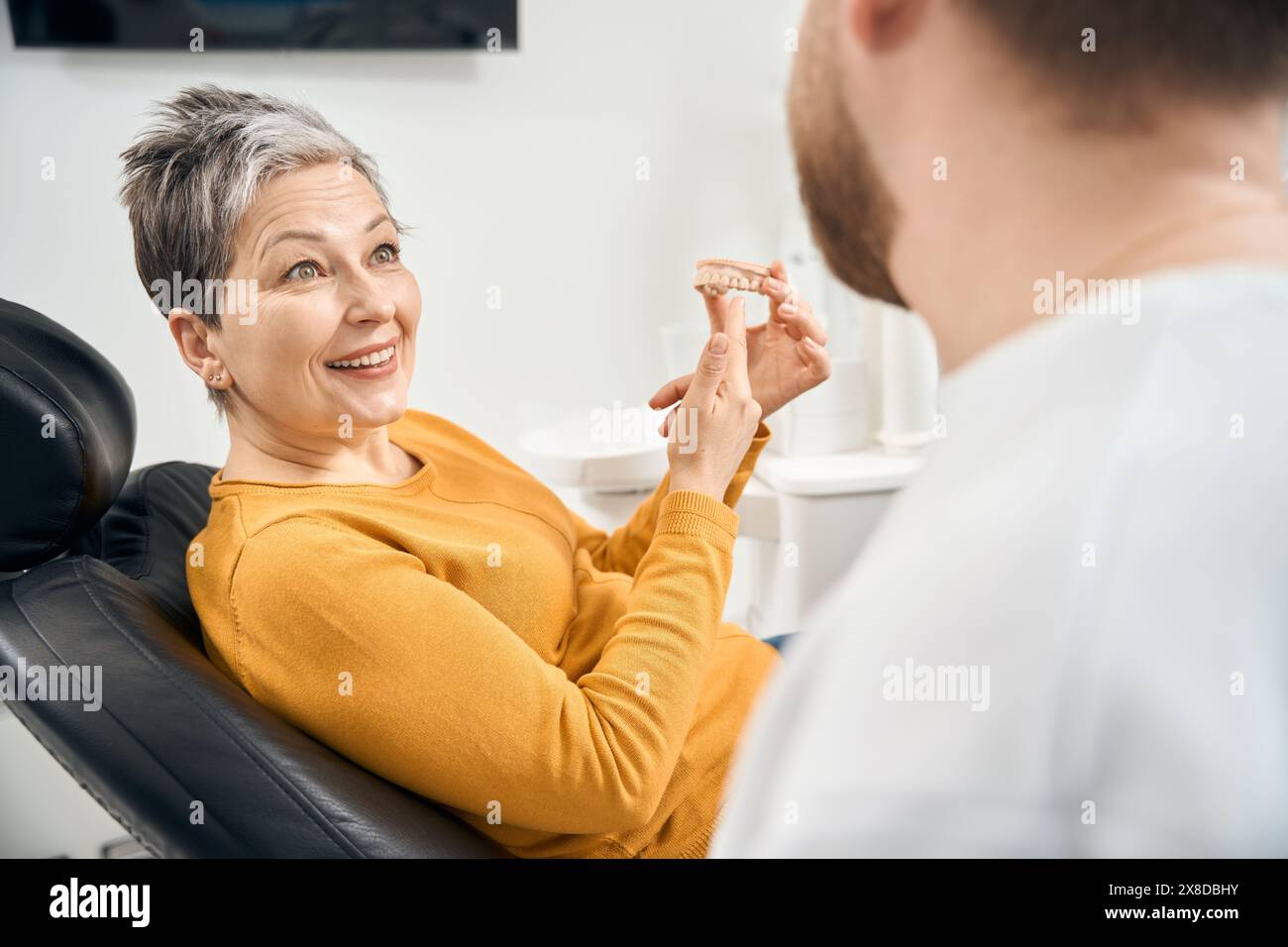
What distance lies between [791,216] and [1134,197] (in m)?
2.07

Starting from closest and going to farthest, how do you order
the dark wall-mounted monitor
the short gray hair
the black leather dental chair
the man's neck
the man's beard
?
the man's neck → the man's beard → the black leather dental chair → the short gray hair → the dark wall-mounted monitor

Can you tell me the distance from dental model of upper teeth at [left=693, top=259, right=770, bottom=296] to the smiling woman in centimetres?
4

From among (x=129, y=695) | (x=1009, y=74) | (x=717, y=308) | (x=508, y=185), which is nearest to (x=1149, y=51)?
(x=1009, y=74)

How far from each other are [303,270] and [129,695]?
16.4 inches

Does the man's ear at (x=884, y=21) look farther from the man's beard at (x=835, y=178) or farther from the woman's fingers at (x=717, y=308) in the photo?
the woman's fingers at (x=717, y=308)

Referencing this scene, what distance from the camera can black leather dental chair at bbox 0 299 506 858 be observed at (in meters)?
0.74

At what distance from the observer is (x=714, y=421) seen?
98cm

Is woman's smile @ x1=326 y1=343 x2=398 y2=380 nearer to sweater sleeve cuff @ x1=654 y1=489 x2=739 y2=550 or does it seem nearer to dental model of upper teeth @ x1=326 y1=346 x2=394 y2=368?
dental model of upper teeth @ x1=326 y1=346 x2=394 y2=368

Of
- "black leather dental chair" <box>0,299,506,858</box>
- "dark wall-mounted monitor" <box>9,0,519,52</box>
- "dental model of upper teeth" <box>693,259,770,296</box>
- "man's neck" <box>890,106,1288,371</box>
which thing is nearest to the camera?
"man's neck" <box>890,106,1288,371</box>

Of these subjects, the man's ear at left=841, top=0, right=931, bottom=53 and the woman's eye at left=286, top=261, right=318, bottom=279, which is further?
the woman's eye at left=286, top=261, right=318, bottom=279

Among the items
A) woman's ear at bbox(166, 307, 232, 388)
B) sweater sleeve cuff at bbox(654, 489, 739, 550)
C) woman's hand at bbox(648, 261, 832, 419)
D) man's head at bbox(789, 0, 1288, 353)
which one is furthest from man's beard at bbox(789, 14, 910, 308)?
woman's ear at bbox(166, 307, 232, 388)

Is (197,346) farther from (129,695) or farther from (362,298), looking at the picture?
(129,695)

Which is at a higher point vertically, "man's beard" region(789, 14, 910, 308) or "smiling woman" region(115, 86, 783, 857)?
"man's beard" region(789, 14, 910, 308)
